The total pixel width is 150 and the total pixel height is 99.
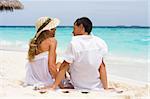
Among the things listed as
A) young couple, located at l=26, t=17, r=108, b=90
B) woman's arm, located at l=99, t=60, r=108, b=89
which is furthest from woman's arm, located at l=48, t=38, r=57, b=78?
woman's arm, located at l=99, t=60, r=108, b=89

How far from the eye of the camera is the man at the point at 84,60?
11.2 feet

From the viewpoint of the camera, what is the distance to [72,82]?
11.9 feet

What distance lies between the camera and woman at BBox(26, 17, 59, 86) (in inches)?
145

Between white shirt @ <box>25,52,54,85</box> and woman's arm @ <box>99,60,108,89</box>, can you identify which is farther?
white shirt @ <box>25,52,54,85</box>

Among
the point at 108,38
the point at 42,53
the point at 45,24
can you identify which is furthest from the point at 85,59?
the point at 108,38

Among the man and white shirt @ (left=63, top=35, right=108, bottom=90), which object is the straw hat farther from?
white shirt @ (left=63, top=35, right=108, bottom=90)

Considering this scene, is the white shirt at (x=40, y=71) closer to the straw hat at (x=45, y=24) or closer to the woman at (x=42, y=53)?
the woman at (x=42, y=53)

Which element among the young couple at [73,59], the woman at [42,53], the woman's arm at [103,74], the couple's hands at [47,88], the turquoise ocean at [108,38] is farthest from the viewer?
the turquoise ocean at [108,38]

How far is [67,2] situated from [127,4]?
2.61 meters

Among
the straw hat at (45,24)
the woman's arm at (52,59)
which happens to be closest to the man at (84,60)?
the woman's arm at (52,59)

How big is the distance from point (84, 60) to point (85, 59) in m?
0.01

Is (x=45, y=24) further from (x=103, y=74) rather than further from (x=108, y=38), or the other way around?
(x=108, y=38)

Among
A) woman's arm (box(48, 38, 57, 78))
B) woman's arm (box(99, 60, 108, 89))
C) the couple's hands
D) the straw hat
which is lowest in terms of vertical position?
the couple's hands

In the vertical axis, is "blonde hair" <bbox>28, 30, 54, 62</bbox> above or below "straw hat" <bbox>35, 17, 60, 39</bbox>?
below
